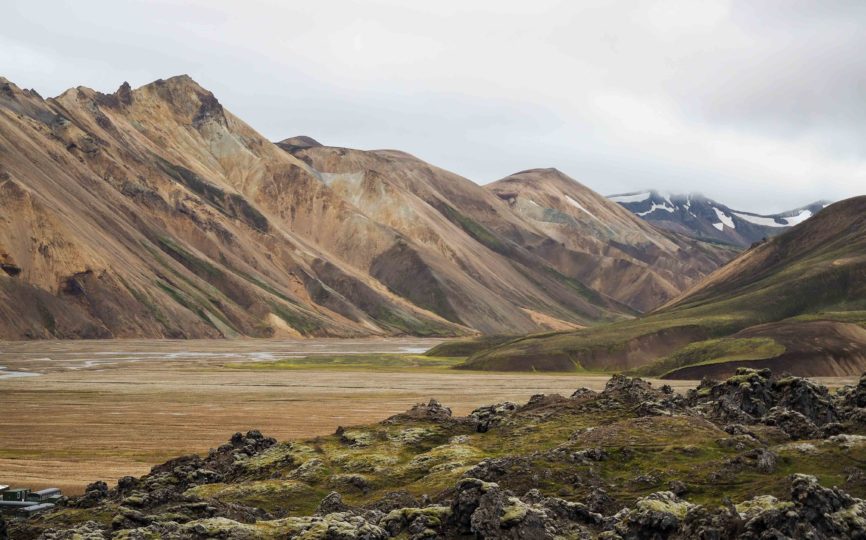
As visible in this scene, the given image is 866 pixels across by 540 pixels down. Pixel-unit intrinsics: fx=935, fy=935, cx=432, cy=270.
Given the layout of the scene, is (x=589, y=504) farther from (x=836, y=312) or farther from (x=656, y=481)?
(x=836, y=312)

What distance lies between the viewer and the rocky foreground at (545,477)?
1150 inches

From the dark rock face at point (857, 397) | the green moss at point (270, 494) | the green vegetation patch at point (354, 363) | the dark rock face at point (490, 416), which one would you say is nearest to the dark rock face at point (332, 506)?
the green moss at point (270, 494)

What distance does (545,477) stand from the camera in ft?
126

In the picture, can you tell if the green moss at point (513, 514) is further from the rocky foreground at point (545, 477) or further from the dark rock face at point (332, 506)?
the dark rock face at point (332, 506)

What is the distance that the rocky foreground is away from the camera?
29.2 m

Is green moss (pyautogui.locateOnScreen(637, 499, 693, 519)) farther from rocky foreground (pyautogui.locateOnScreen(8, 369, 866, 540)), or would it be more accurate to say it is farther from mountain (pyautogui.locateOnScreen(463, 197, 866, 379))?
mountain (pyautogui.locateOnScreen(463, 197, 866, 379))

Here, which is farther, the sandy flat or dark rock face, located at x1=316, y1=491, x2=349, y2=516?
the sandy flat

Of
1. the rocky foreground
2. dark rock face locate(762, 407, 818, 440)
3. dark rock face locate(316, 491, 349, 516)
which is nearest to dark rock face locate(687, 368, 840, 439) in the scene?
the rocky foreground

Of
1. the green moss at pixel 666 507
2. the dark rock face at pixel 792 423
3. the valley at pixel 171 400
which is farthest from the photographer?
the valley at pixel 171 400

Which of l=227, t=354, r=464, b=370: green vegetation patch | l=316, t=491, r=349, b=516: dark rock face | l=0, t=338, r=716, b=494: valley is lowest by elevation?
l=227, t=354, r=464, b=370: green vegetation patch

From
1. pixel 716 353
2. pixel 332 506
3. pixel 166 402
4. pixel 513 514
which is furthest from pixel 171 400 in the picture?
pixel 716 353

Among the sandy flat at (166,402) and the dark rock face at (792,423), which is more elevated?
the dark rock face at (792,423)

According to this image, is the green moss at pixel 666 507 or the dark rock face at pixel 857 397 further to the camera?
the dark rock face at pixel 857 397

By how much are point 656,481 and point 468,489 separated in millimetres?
10691
